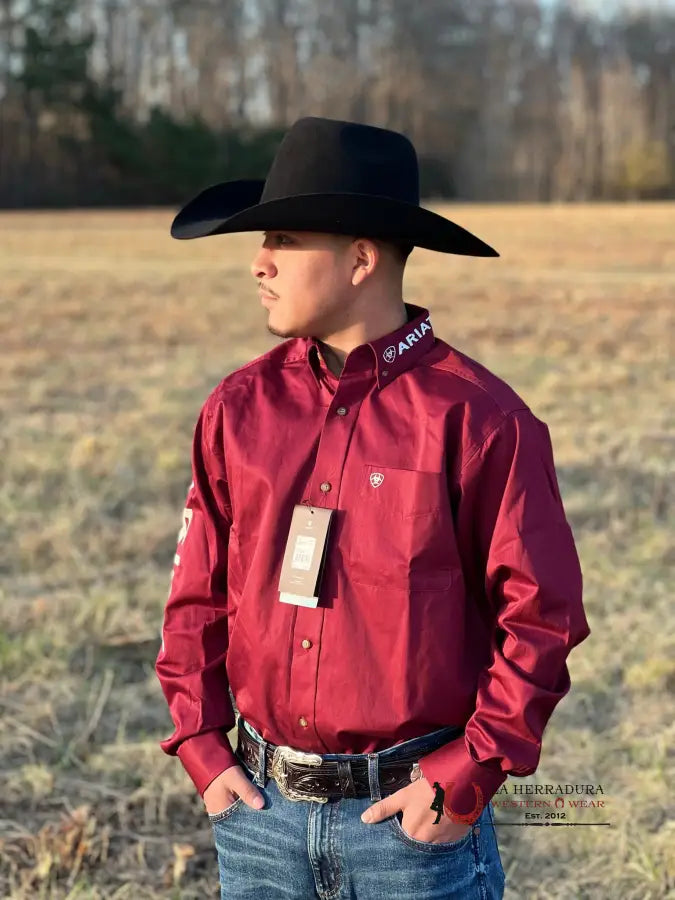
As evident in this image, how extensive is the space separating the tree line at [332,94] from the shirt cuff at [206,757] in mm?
36743

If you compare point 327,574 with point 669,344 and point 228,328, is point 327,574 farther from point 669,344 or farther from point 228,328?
point 228,328

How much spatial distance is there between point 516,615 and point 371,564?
20 centimetres

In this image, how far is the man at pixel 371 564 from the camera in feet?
4.95

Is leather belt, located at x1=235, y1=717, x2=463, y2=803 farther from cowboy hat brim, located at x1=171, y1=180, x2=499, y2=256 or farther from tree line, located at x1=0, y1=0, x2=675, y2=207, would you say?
tree line, located at x1=0, y1=0, x2=675, y2=207

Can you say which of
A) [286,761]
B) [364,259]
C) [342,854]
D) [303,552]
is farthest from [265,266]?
[342,854]

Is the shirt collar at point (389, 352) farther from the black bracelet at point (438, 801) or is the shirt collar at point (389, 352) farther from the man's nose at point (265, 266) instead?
the black bracelet at point (438, 801)

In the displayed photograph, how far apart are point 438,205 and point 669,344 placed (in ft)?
82.5

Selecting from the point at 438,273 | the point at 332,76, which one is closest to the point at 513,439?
the point at 438,273

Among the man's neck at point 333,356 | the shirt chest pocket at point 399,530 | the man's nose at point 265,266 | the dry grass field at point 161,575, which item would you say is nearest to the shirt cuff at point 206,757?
the shirt chest pocket at point 399,530

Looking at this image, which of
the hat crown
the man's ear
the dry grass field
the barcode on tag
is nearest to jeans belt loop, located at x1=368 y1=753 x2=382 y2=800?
the barcode on tag

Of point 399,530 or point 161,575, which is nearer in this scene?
point 399,530

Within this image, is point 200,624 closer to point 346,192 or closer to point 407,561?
point 407,561

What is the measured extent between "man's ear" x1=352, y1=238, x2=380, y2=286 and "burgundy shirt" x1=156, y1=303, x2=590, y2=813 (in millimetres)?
96

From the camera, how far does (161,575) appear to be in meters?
4.52
